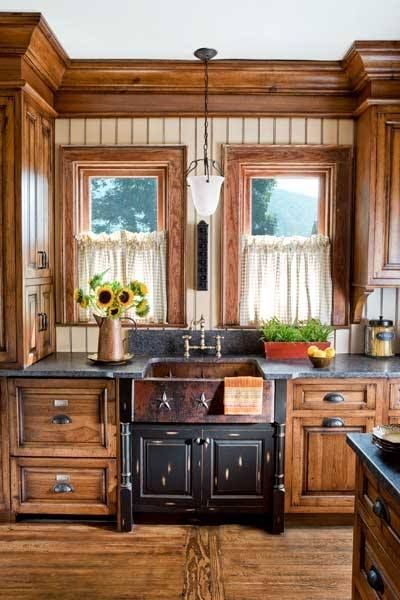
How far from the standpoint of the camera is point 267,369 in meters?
3.16

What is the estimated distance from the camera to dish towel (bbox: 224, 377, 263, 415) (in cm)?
304

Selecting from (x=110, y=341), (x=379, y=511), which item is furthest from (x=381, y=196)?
(x=379, y=511)

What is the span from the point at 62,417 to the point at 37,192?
1330 mm

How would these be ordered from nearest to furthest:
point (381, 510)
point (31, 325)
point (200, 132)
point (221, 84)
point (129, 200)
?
1. point (381, 510)
2. point (31, 325)
3. point (221, 84)
4. point (200, 132)
5. point (129, 200)

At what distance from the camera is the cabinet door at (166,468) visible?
3105mm

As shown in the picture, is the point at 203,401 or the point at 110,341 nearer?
the point at 203,401

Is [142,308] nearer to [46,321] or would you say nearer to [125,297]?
[125,297]

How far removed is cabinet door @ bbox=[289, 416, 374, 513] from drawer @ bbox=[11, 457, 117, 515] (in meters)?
1.03

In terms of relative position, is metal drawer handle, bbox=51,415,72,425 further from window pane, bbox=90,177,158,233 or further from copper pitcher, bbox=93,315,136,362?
window pane, bbox=90,177,158,233

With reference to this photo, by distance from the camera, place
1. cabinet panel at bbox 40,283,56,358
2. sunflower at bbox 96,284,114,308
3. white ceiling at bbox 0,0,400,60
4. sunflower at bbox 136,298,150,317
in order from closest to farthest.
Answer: white ceiling at bbox 0,0,400,60 → sunflower at bbox 96,284,114,308 → sunflower at bbox 136,298,150,317 → cabinet panel at bbox 40,283,56,358

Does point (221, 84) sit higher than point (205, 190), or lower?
higher

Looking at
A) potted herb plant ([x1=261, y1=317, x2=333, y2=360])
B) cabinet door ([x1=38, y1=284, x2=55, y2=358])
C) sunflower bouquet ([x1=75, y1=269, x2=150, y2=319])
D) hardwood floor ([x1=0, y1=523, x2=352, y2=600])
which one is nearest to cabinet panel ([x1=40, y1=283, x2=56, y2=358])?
cabinet door ([x1=38, y1=284, x2=55, y2=358])

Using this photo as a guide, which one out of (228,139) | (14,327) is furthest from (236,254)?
(14,327)

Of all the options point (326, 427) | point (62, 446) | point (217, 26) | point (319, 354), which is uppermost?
point (217, 26)
